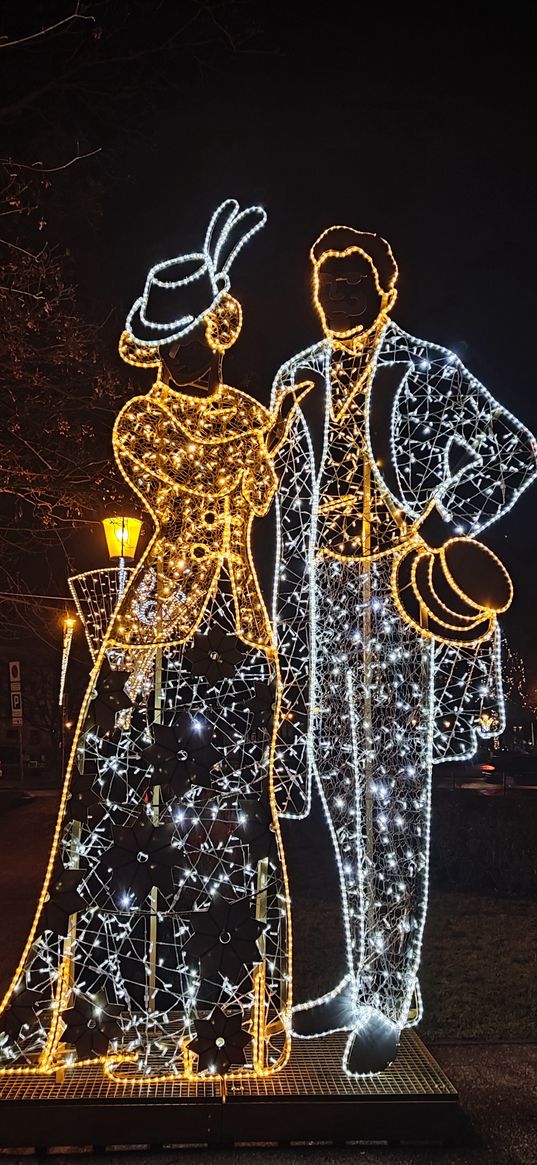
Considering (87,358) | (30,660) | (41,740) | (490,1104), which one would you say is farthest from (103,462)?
(41,740)

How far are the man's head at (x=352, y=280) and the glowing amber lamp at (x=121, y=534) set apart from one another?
6.91 ft

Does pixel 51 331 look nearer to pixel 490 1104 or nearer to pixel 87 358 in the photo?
pixel 87 358

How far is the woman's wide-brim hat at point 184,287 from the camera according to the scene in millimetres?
4148

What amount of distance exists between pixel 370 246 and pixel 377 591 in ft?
5.54

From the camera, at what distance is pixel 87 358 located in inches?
296

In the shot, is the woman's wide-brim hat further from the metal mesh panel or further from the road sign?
the road sign

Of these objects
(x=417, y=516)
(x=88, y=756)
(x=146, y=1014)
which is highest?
(x=417, y=516)

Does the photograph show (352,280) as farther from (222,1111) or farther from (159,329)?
(222,1111)

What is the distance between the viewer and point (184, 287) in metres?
4.18

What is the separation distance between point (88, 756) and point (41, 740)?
4141 cm

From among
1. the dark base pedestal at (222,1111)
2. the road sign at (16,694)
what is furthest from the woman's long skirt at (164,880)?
the road sign at (16,694)

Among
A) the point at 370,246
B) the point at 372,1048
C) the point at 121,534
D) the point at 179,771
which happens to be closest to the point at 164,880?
the point at 179,771

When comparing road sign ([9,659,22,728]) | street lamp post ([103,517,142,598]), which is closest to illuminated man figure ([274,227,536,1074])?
street lamp post ([103,517,142,598])

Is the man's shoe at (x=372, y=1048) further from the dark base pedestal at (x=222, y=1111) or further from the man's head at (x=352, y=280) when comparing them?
the man's head at (x=352, y=280)
